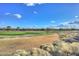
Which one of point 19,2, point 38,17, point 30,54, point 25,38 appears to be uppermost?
point 19,2

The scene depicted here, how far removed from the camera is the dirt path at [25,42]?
122 cm

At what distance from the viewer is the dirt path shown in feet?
4.00

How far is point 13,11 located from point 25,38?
9.2 inches

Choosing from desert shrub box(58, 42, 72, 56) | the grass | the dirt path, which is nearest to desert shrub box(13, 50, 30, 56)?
the dirt path

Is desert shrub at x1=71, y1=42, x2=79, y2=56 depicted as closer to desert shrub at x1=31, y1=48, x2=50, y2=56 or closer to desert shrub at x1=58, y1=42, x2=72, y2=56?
desert shrub at x1=58, y1=42, x2=72, y2=56

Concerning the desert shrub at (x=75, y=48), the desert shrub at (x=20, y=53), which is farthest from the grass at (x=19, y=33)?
the desert shrub at (x=75, y=48)

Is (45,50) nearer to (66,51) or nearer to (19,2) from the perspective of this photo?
(66,51)

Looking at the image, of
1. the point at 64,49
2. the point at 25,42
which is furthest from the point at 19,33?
the point at 64,49

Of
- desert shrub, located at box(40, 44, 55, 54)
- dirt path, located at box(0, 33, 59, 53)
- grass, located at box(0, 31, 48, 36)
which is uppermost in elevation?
grass, located at box(0, 31, 48, 36)

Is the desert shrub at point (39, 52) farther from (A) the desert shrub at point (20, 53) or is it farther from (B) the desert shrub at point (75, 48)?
(B) the desert shrub at point (75, 48)

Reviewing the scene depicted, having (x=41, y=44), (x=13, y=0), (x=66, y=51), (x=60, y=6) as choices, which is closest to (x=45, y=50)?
(x=41, y=44)

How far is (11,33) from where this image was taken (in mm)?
1234

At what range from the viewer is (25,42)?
1.23 m

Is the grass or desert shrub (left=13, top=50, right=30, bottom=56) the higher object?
the grass
